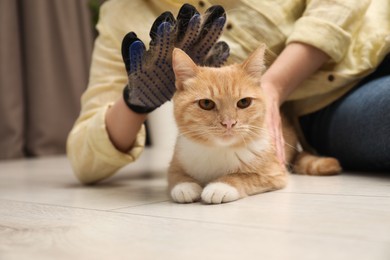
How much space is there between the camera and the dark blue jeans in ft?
4.25

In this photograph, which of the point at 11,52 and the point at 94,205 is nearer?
the point at 94,205

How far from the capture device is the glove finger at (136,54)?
3.39ft

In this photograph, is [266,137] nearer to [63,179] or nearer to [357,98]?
[357,98]

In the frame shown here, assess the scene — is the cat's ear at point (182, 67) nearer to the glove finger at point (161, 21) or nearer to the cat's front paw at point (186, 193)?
the glove finger at point (161, 21)

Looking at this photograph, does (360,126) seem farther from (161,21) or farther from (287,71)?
(161,21)

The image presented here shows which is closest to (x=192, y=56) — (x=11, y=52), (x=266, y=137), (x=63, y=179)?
(x=266, y=137)

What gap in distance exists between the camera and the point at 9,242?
79cm

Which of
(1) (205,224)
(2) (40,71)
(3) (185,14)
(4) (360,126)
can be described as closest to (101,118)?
(3) (185,14)

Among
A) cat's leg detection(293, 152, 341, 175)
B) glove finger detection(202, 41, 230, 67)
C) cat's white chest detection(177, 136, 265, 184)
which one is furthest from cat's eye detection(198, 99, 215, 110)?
cat's leg detection(293, 152, 341, 175)

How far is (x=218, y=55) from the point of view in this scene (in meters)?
1.27

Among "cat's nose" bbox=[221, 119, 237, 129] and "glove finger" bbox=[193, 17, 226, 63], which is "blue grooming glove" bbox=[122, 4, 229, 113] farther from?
"cat's nose" bbox=[221, 119, 237, 129]

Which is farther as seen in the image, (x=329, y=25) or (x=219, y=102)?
(x=329, y=25)

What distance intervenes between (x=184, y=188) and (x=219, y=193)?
0.09m

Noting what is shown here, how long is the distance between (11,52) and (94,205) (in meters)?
2.05
